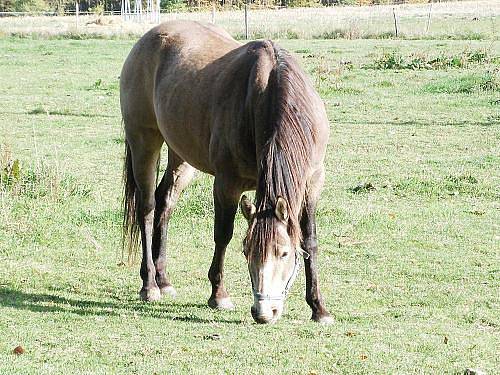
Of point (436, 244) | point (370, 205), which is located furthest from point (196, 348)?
point (370, 205)

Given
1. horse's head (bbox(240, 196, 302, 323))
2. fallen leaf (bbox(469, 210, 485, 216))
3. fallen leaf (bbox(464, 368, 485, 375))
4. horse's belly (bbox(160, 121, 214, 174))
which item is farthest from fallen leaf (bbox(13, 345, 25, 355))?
fallen leaf (bbox(469, 210, 485, 216))

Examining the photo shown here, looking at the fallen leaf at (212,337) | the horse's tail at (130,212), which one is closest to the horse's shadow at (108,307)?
the fallen leaf at (212,337)

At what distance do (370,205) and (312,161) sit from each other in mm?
3706

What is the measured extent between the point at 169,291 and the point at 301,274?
3.56 feet

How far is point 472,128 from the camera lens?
497 inches

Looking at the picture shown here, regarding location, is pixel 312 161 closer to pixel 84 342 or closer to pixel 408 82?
pixel 84 342

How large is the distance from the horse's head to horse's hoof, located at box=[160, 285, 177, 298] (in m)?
1.74

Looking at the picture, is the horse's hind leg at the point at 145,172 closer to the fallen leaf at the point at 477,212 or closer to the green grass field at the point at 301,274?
the green grass field at the point at 301,274

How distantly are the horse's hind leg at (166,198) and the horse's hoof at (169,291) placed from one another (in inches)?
8.9

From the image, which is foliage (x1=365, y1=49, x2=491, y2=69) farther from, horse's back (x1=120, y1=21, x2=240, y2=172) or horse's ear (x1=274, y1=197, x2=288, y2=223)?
horse's ear (x1=274, y1=197, x2=288, y2=223)

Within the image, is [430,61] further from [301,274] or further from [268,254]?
[268,254]

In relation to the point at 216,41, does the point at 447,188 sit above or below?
below

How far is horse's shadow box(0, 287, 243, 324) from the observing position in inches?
217

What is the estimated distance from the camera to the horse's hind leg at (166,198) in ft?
21.2
